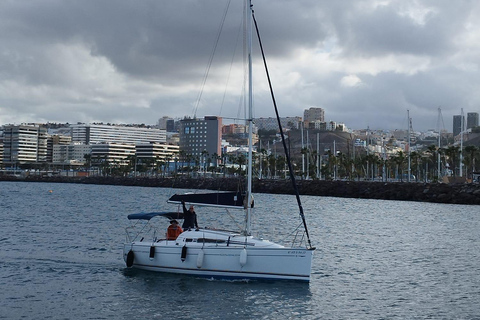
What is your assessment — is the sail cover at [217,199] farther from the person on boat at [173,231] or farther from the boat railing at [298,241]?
the boat railing at [298,241]

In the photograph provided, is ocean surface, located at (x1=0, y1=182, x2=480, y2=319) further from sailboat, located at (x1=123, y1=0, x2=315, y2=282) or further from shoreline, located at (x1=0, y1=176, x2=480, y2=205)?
shoreline, located at (x1=0, y1=176, x2=480, y2=205)

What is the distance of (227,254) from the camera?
24719mm

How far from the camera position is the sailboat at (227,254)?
959 inches

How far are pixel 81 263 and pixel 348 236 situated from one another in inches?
912

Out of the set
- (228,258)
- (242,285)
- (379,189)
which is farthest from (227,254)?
(379,189)

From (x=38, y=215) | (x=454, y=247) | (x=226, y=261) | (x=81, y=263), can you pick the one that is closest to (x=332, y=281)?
(x=226, y=261)

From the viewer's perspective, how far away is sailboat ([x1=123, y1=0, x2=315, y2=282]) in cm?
2436

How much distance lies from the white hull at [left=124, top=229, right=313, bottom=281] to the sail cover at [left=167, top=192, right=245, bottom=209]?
1395 millimetres

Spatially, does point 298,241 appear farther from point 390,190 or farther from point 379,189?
point 379,189

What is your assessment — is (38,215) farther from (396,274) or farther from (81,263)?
(396,274)

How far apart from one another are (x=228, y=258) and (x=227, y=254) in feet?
0.67

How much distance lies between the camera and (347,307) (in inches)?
890

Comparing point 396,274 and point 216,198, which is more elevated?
point 216,198

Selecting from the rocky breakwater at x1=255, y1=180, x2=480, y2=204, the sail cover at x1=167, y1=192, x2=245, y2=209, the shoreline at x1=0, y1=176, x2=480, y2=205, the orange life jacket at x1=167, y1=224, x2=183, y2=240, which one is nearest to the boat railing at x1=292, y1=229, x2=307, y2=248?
the sail cover at x1=167, y1=192, x2=245, y2=209
